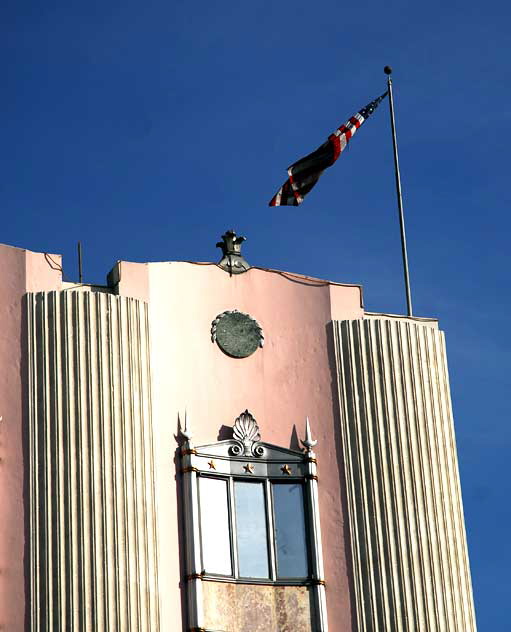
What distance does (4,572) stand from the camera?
41188 millimetres

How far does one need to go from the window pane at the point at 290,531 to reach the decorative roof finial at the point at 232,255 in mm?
4651

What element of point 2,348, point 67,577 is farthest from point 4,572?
point 2,348

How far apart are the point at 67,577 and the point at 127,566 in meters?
1.19

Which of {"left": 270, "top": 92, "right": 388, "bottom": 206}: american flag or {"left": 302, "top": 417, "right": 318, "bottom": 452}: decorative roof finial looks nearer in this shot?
{"left": 302, "top": 417, "right": 318, "bottom": 452}: decorative roof finial

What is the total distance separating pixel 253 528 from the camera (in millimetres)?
43656

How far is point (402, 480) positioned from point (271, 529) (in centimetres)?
290

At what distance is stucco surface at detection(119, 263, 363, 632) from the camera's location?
4369 centimetres

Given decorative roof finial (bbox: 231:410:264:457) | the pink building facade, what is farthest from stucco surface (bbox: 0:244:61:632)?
decorative roof finial (bbox: 231:410:264:457)

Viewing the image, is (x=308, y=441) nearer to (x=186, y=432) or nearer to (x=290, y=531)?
(x=290, y=531)

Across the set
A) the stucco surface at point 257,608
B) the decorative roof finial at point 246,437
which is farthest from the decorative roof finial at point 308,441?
the stucco surface at point 257,608

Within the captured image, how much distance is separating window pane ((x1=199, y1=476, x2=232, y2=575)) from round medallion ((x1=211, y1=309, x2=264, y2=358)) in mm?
2805

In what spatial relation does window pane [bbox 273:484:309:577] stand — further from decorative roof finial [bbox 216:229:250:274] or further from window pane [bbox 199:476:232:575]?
decorative roof finial [bbox 216:229:250:274]

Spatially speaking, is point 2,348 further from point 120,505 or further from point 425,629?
point 425,629

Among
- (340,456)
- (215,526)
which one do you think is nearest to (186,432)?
(215,526)
